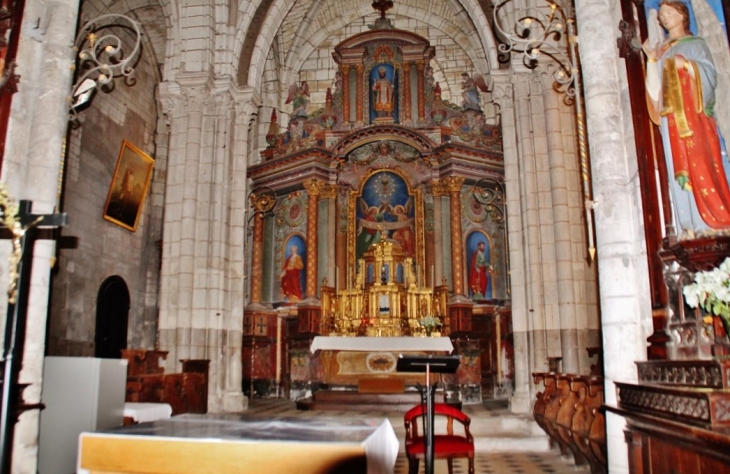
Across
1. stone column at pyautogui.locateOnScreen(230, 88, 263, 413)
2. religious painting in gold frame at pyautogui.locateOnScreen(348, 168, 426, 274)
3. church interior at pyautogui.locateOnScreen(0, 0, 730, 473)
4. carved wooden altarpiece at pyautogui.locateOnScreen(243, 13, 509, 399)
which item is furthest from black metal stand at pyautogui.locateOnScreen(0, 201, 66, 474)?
religious painting in gold frame at pyautogui.locateOnScreen(348, 168, 426, 274)

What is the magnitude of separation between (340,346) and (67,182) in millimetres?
6155

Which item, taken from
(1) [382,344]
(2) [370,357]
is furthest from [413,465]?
(2) [370,357]

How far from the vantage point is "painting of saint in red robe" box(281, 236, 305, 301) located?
13.6 meters

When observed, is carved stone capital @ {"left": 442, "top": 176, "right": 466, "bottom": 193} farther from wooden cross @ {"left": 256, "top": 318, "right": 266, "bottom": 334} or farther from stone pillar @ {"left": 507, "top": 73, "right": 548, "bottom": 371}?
wooden cross @ {"left": 256, "top": 318, "right": 266, "bottom": 334}

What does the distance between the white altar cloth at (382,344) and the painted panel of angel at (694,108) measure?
685 centimetres

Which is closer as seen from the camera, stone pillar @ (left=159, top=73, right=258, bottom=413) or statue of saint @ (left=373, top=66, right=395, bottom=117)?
stone pillar @ (left=159, top=73, right=258, bottom=413)

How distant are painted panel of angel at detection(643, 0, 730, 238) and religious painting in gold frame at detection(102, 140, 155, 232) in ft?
37.4

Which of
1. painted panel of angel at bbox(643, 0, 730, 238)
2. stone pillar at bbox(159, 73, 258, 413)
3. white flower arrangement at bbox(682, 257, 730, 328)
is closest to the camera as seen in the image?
white flower arrangement at bbox(682, 257, 730, 328)

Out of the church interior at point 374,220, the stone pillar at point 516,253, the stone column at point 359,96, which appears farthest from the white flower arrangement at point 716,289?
the stone column at point 359,96

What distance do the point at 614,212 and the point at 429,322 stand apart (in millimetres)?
7198

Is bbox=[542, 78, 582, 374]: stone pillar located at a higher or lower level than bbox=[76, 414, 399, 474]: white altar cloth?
higher

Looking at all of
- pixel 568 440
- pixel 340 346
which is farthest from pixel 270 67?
pixel 568 440

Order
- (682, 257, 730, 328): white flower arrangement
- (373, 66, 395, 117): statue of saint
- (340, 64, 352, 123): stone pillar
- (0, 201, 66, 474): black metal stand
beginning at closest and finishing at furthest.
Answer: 1. (682, 257, 730, 328): white flower arrangement
2. (0, 201, 66, 474): black metal stand
3. (373, 66, 395, 117): statue of saint
4. (340, 64, 352, 123): stone pillar

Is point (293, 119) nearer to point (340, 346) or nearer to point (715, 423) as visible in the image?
point (340, 346)
